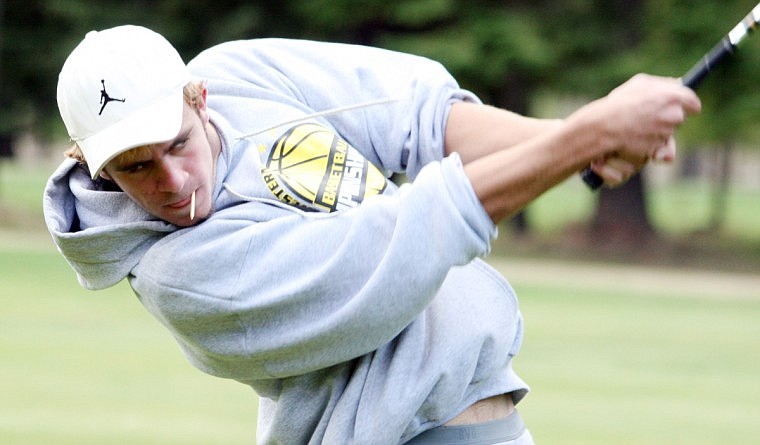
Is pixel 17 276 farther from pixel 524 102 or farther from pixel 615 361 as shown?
pixel 524 102

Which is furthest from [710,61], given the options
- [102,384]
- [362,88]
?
[102,384]

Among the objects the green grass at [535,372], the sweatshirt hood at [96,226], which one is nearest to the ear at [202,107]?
the sweatshirt hood at [96,226]

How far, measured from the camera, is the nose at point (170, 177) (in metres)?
2.87

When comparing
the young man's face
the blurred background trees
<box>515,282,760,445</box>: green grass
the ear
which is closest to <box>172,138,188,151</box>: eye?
the young man's face

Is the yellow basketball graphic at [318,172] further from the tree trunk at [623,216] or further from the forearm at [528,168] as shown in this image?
the tree trunk at [623,216]

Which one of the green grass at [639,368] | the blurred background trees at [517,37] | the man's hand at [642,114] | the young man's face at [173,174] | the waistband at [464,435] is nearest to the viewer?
the man's hand at [642,114]

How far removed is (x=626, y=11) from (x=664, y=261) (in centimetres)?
534

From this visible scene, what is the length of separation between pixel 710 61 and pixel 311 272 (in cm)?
98

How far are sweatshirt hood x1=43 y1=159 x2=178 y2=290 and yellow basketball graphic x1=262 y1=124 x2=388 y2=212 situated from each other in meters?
0.29

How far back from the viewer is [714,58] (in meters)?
2.75

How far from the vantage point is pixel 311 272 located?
9.36 ft

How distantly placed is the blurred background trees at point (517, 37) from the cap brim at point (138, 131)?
2071 centimetres

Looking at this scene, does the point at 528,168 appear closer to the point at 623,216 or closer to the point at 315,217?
the point at 315,217

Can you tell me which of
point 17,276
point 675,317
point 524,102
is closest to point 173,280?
point 675,317
